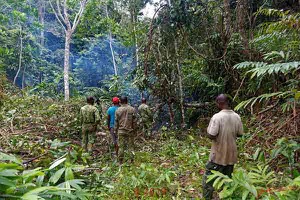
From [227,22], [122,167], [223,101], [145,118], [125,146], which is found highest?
[227,22]

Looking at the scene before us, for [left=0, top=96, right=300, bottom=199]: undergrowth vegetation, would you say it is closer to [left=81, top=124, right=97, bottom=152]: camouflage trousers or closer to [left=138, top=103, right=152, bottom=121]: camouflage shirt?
[left=81, top=124, right=97, bottom=152]: camouflage trousers

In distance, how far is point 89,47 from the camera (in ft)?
79.0

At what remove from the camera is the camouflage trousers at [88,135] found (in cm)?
777

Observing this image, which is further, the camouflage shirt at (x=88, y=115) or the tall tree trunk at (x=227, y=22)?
the tall tree trunk at (x=227, y=22)

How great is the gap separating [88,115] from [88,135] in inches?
25.0

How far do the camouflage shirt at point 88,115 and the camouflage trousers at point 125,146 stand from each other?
3.43ft

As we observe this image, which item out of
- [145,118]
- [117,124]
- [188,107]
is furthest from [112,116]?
[188,107]

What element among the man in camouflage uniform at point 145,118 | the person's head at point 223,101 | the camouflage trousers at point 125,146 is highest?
the person's head at point 223,101

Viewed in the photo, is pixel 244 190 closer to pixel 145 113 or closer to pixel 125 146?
pixel 125 146

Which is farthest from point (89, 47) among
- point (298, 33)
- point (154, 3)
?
point (298, 33)

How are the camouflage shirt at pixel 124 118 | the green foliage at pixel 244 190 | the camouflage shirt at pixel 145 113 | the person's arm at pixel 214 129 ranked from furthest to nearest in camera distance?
1. the camouflage shirt at pixel 145 113
2. the camouflage shirt at pixel 124 118
3. the person's arm at pixel 214 129
4. the green foliage at pixel 244 190

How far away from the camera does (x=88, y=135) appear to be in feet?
26.1

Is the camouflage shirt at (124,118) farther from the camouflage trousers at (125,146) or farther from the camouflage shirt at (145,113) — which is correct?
the camouflage shirt at (145,113)

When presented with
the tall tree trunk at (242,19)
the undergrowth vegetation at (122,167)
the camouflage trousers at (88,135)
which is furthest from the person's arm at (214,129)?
the tall tree trunk at (242,19)
